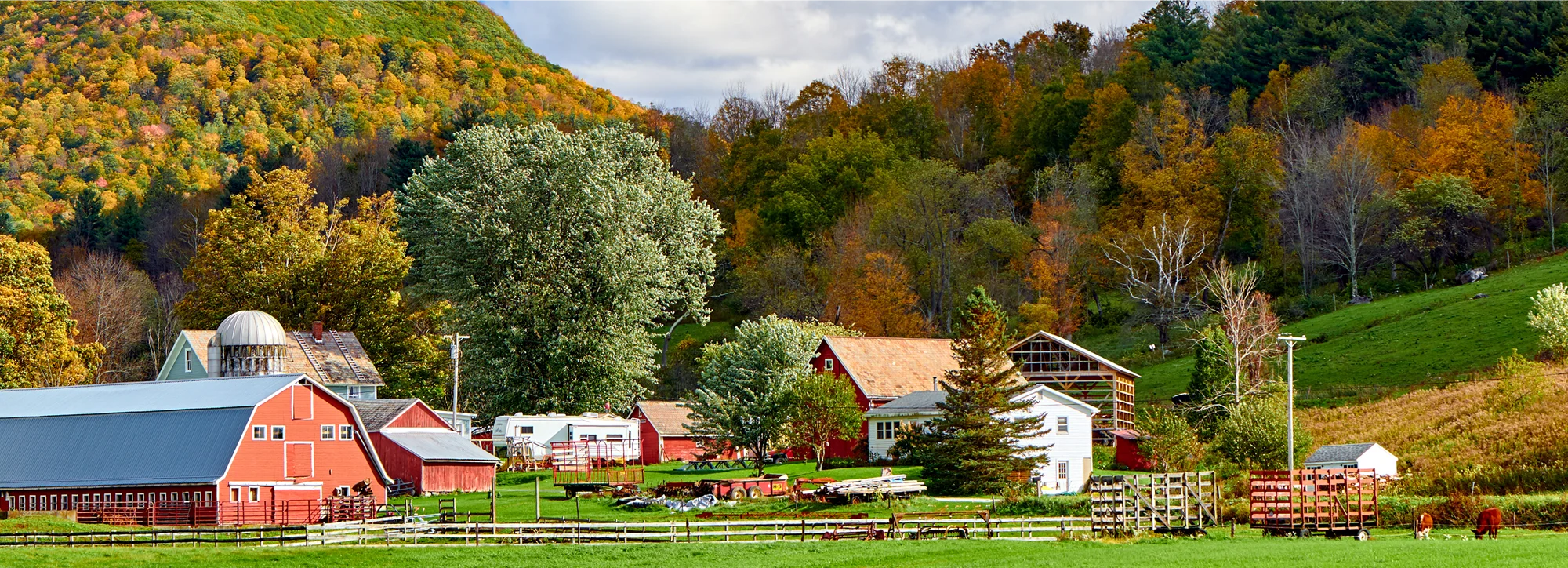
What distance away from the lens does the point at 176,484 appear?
50750 mm

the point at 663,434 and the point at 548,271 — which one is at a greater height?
the point at 548,271

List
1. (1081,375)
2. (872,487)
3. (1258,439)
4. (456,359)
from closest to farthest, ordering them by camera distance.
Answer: (872,487) < (1258,439) < (456,359) < (1081,375)

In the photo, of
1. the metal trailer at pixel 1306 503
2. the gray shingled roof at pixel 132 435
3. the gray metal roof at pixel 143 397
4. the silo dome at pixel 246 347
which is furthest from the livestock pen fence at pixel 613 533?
the silo dome at pixel 246 347

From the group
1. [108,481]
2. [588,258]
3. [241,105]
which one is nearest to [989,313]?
[588,258]

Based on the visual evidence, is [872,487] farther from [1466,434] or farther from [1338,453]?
[1466,434]

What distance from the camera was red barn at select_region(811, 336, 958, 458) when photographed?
7100 centimetres

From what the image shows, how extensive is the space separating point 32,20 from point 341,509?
129126 mm

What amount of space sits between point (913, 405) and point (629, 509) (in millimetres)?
17438

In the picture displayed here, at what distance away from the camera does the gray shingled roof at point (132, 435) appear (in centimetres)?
5159

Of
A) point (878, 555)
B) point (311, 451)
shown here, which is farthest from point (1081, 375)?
point (878, 555)

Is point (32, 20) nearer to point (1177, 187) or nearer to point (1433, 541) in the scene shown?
point (1177, 187)

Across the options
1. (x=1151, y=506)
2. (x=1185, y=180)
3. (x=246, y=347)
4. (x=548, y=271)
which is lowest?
(x=1151, y=506)

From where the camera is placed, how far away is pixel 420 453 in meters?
60.1

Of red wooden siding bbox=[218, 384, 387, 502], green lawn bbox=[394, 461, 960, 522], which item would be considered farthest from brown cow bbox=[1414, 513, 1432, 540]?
red wooden siding bbox=[218, 384, 387, 502]
